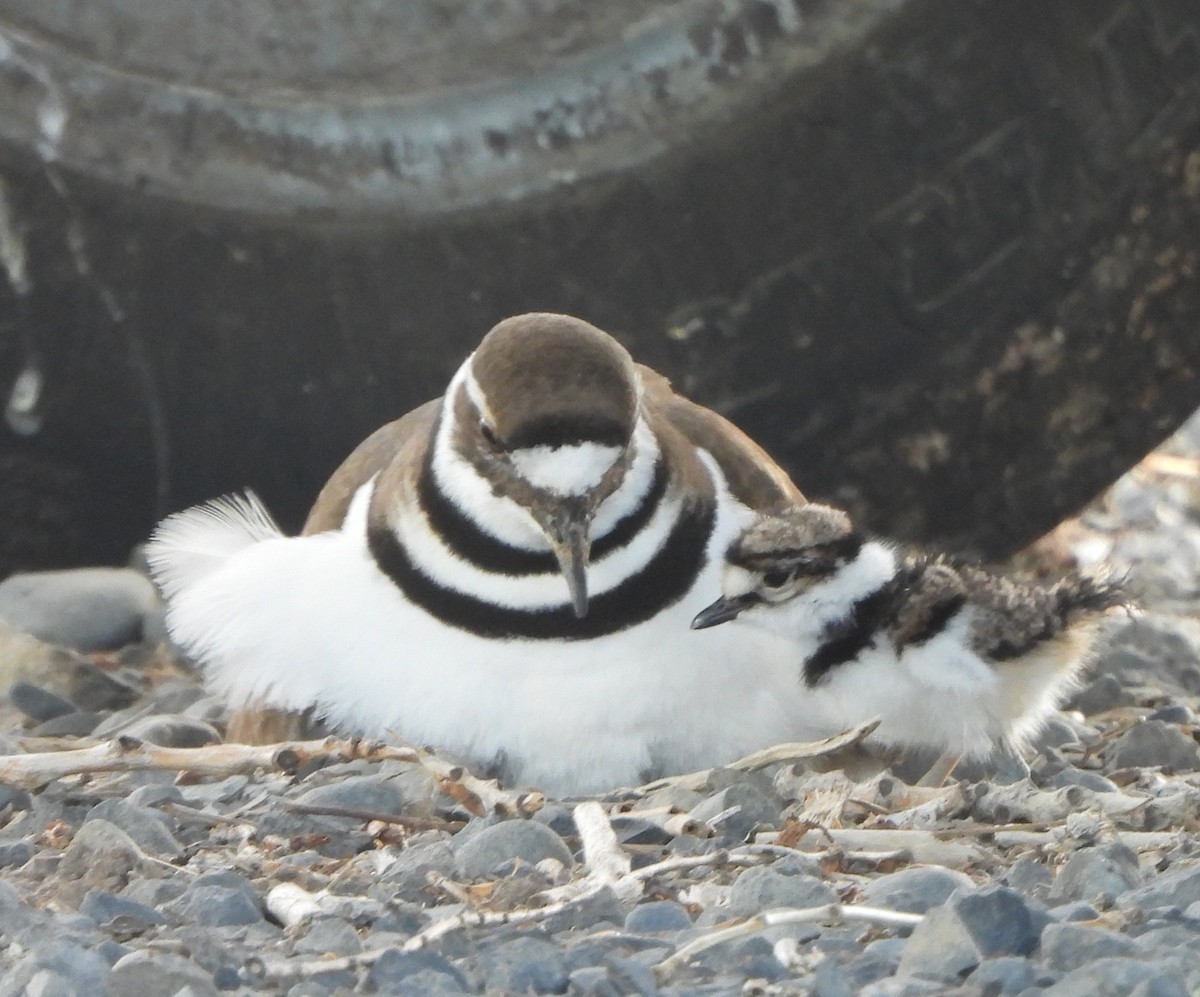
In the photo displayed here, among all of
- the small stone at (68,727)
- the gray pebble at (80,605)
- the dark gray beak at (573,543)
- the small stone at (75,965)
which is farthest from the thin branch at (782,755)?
the gray pebble at (80,605)

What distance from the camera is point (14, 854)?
10.2ft

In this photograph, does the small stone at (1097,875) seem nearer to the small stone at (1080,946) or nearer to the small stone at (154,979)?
the small stone at (1080,946)

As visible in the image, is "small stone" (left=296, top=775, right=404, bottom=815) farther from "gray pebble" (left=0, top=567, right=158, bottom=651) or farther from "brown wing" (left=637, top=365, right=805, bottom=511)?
"gray pebble" (left=0, top=567, right=158, bottom=651)

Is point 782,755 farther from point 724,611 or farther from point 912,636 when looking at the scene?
Result: point 912,636

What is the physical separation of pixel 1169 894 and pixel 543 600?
127 centimetres

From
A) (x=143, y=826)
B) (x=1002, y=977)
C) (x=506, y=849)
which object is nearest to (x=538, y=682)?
(x=506, y=849)

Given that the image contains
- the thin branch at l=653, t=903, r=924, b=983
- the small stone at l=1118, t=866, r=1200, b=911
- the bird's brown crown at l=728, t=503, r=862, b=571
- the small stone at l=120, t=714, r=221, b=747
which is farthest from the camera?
the small stone at l=120, t=714, r=221, b=747

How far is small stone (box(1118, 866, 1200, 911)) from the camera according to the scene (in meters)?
2.71

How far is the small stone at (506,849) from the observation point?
118 inches

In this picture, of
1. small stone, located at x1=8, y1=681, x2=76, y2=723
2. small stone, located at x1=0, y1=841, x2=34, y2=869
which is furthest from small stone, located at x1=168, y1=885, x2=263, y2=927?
small stone, located at x1=8, y1=681, x2=76, y2=723

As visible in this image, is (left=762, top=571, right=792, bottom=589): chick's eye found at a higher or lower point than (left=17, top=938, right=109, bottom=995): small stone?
higher

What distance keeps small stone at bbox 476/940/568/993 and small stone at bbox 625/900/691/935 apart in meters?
0.18

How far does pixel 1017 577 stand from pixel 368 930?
1819 mm

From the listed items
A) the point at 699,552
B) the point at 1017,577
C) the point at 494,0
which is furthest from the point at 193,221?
the point at 1017,577
